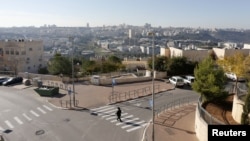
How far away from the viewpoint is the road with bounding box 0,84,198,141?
23.0 m

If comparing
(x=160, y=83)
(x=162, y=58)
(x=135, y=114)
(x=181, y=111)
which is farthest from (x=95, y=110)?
(x=162, y=58)

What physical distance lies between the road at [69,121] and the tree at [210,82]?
17.7ft

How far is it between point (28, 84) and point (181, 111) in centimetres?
2285

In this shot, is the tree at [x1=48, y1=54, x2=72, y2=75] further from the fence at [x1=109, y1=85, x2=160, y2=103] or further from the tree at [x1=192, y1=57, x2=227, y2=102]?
the tree at [x1=192, y1=57, x2=227, y2=102]

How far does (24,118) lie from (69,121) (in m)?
4.64

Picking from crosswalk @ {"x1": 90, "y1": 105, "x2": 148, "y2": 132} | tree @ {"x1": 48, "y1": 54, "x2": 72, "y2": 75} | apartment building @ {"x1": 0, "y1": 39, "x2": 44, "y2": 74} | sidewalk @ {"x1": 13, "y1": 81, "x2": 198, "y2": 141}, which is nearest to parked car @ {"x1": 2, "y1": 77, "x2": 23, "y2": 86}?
sidewalk @ {"x1": 13, "y1": 81, "x2": 198, "y2": 141}

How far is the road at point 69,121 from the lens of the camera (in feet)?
75.4

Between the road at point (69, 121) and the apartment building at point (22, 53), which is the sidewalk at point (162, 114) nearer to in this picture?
the road at point (69, 121)

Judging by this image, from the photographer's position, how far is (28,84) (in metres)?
41.0

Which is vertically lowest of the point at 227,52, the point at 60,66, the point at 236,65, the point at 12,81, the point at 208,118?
the point at 12,81

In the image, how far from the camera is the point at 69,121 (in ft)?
86.1

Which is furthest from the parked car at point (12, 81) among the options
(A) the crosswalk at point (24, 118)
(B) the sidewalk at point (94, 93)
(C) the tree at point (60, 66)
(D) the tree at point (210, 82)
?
(D) the tree at point (210, 82)

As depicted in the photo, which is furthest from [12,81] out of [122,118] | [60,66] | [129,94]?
[122,118]

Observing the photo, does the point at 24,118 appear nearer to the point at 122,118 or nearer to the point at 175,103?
the point at 122,118
